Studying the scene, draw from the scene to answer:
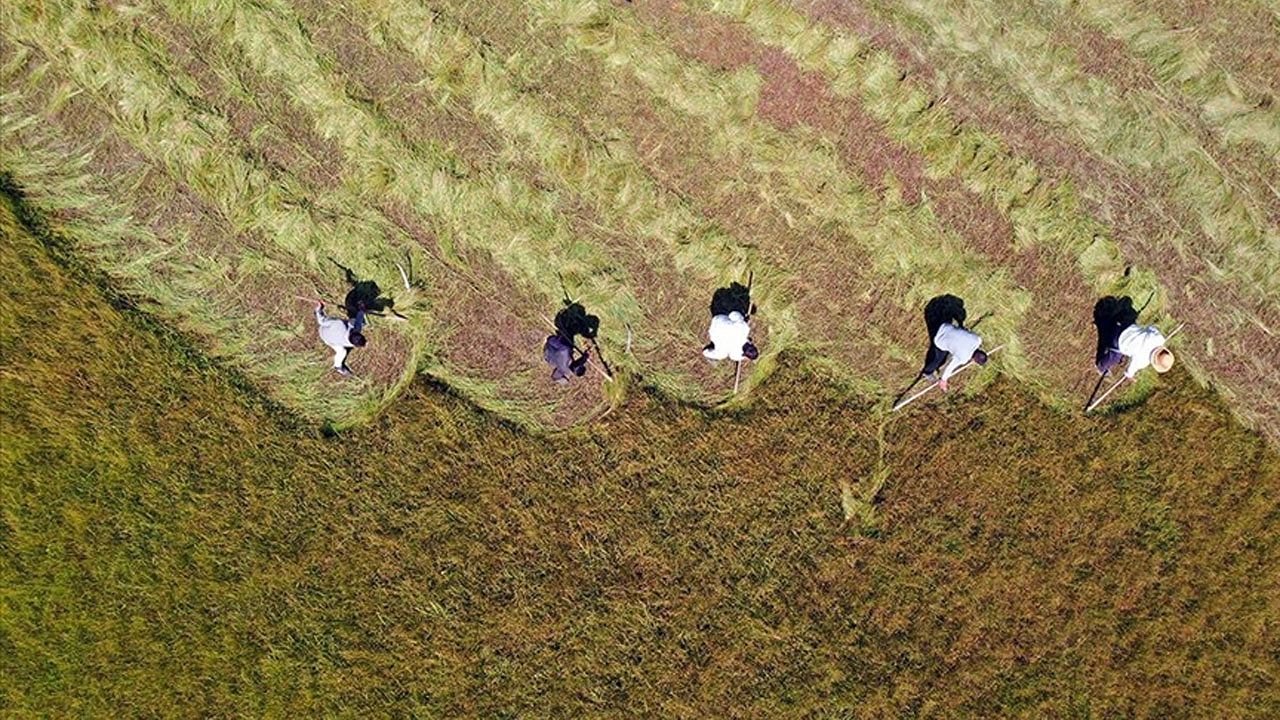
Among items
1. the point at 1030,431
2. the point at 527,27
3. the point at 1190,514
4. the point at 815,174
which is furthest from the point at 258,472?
the point at 1190,514

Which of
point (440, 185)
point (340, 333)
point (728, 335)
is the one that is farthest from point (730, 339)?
point (340, 333)

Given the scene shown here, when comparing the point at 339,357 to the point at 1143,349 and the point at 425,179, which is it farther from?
the point at 1143,349

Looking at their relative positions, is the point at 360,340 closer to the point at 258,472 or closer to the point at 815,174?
the point at 258,472

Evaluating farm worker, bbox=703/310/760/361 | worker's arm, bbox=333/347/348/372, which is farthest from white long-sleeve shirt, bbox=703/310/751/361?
worker's arm, bbox=333/347/348/372

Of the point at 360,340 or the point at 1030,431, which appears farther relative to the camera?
the point at 1030,431

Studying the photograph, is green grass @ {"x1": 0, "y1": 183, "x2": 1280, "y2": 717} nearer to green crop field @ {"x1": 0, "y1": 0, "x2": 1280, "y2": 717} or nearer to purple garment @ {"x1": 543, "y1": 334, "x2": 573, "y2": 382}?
green crop field @ {"x1": 0, "y1": 0, "x2": 1280, "y2": 717}

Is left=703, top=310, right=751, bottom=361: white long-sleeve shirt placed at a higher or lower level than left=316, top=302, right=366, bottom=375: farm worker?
higher

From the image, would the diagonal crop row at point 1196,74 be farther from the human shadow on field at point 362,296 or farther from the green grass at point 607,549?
the human shadow on field at point 362,296
